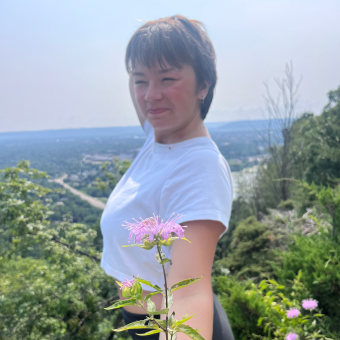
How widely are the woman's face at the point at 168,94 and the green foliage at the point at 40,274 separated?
6.30 feet

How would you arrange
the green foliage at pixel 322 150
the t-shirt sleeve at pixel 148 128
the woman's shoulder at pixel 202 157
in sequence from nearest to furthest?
the woman's shoulder at pixel 202 157, the t-shirt sleeve at pixel 148 128, the green foliage at pixel 322 150

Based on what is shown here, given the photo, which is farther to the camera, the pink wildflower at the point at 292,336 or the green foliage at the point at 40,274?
the green foliage at the point at 40,274

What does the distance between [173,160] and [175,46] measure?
1.35 feet

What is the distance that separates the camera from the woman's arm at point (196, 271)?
55 centimetres

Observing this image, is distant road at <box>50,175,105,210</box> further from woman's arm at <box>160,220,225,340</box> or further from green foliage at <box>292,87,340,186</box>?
green foliage at <box>292,87,340,186</box>

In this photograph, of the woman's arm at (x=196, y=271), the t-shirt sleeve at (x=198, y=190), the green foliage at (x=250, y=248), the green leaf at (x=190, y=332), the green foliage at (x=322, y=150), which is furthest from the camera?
the green foliage at (x=322, y=150)

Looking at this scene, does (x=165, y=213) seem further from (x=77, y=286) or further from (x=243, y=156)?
(x=243, y=156)

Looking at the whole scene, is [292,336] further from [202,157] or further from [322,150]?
[322,150]

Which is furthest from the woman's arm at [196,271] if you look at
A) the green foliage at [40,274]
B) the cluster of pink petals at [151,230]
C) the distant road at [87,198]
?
the distant road at [87,198]

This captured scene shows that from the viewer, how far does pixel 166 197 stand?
2.74 ft

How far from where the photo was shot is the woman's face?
3.24 ft

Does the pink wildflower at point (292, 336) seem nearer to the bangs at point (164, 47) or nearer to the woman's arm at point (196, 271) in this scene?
the woman's arm at point (196, 271)

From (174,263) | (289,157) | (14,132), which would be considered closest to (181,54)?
(174,263)

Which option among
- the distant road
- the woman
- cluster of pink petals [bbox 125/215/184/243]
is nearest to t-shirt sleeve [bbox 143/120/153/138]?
the woman
